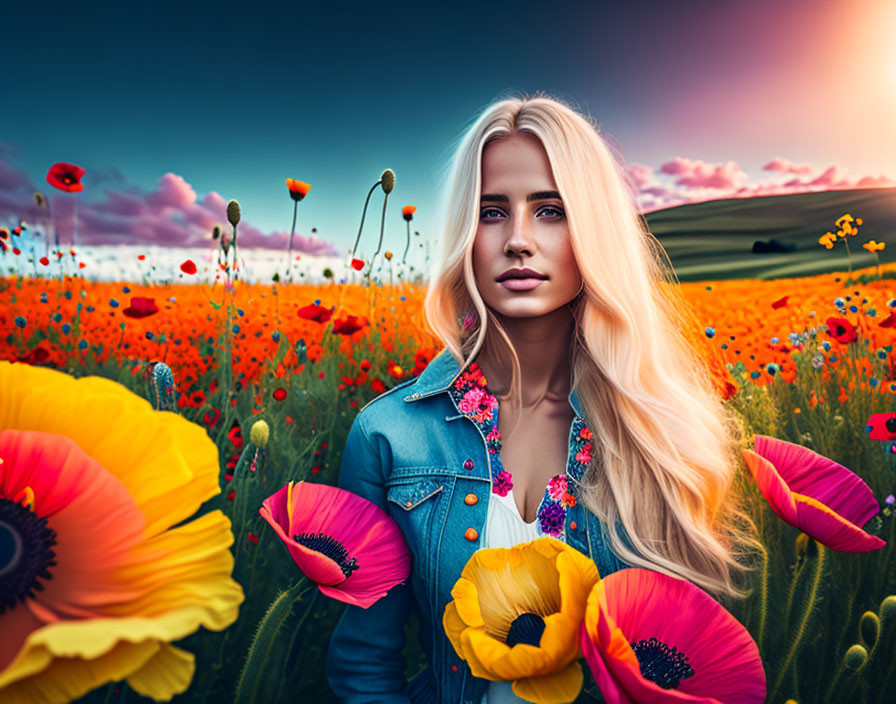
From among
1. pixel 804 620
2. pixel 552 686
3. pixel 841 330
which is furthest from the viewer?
pixel 841 330

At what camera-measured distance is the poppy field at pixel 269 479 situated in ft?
1.20

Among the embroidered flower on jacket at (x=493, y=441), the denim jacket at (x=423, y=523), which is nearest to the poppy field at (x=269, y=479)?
the denim jacket at (x=423, y=523)

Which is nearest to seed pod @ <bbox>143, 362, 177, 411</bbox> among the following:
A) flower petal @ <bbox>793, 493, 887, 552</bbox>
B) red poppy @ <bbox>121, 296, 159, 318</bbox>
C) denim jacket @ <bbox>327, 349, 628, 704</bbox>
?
denim jacket @ <bbox>327, 349, 628, 704</bbox>

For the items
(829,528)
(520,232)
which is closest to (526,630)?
(829,528)

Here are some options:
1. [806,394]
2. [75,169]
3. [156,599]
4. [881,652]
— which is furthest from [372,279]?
[156,599]

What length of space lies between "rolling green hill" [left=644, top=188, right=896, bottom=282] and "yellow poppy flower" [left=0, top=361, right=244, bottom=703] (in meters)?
2.21

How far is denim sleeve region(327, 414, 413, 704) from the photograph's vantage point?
3.38 ft

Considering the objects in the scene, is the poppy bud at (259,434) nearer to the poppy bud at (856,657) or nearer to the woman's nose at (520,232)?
the woman's nose at (520,232)

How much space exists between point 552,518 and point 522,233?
540 mm

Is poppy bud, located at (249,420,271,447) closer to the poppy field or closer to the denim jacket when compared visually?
the poppy field

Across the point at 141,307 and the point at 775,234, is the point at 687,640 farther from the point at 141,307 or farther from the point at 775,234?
the point at 775,234

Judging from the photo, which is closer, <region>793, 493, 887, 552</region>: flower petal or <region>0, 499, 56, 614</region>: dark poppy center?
<region>0, 499, 56, 614</region>: dark poppy center

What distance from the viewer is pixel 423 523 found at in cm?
115

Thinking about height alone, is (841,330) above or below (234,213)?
below
